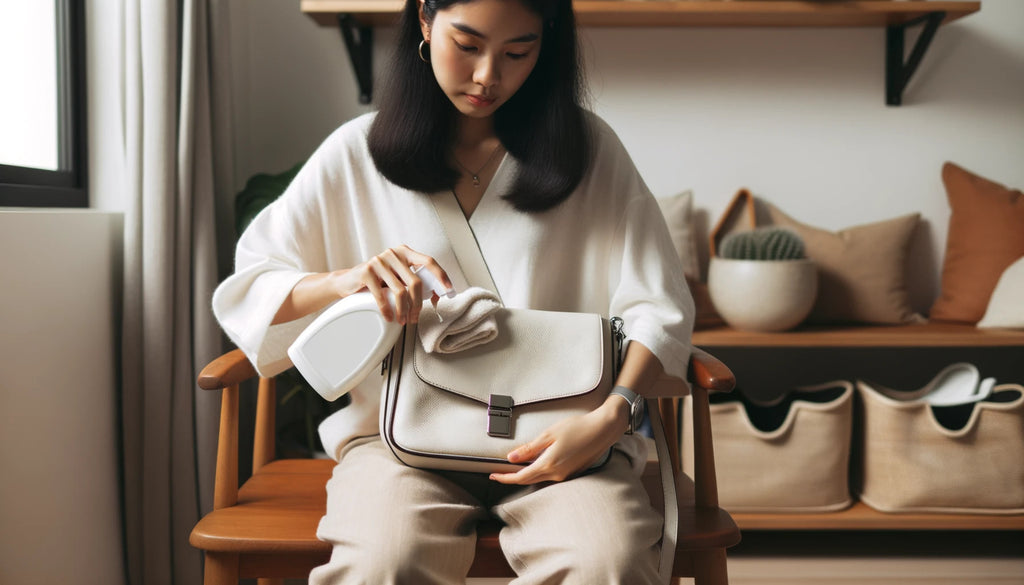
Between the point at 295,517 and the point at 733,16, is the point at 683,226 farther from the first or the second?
the point at 295,517

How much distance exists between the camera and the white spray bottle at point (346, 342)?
3.38 feet

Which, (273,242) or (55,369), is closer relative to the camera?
(273,242)

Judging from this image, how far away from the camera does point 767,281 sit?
81.7 inches

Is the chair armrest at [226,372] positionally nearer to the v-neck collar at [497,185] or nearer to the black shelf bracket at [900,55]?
the v-neck collar at [497,185]

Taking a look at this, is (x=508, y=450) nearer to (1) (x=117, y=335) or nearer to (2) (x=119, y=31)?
(1) (x=117, y=335)

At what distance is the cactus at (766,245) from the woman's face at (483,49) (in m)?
1.15

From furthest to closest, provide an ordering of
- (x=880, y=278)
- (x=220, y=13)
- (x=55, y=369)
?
1. (x=880, y=278)
2. (x=220, y=13)
3. (x=55, y=369)

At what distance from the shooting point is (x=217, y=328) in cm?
186

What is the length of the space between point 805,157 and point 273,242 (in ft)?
5.63

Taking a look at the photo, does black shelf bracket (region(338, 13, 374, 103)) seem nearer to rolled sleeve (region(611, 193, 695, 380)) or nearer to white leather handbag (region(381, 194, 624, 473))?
rolled sleeve (region(611, 193, 695, 380))

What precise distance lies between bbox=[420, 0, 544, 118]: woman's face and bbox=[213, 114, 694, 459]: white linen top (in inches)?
6.5

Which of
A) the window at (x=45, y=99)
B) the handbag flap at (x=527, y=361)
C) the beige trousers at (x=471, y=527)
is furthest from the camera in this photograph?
the window at (x=45, y=99)

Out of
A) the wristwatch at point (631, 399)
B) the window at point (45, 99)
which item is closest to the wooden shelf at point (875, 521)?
the wristwatch at point (631, 399)

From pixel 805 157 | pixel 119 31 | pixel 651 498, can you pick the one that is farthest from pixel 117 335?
pixel 805 157
